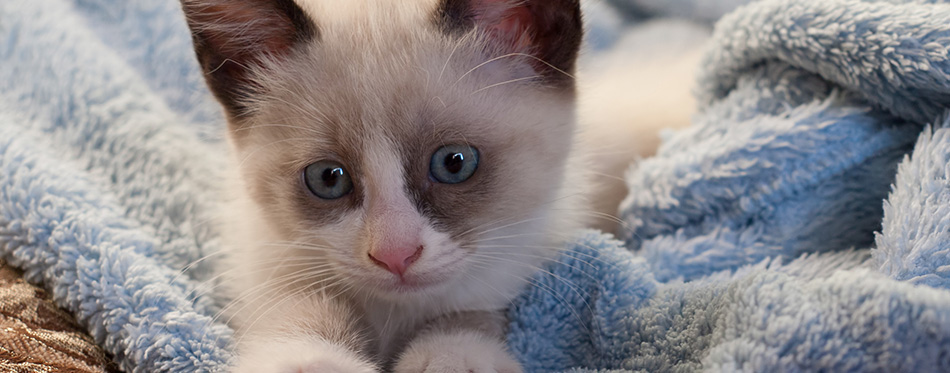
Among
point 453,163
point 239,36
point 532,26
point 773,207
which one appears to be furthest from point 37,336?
point 773,207

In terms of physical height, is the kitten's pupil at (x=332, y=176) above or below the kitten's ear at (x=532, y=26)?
below

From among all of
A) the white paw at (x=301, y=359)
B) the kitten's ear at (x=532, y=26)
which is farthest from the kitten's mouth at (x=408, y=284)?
the kitten's ear at (x=532, y=26)

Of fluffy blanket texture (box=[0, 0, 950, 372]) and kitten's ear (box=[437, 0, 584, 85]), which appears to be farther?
kitten's ear (box=[437, 0, 584, 85])

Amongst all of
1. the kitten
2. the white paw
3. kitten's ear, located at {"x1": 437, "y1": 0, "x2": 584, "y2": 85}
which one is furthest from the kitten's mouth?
kitten's ear, located at {"x1": 437, "y1": 0, "x2": 584, "y2": 85}

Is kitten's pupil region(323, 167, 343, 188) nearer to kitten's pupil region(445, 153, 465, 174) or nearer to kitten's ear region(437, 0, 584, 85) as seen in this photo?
kitten's pupil region(445, 153, 465, 174)

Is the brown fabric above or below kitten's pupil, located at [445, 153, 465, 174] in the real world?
below

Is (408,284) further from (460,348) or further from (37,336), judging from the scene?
(37,336)

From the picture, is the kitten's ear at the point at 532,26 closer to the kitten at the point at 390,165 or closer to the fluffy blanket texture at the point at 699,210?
the kitten at the point at 390,165
